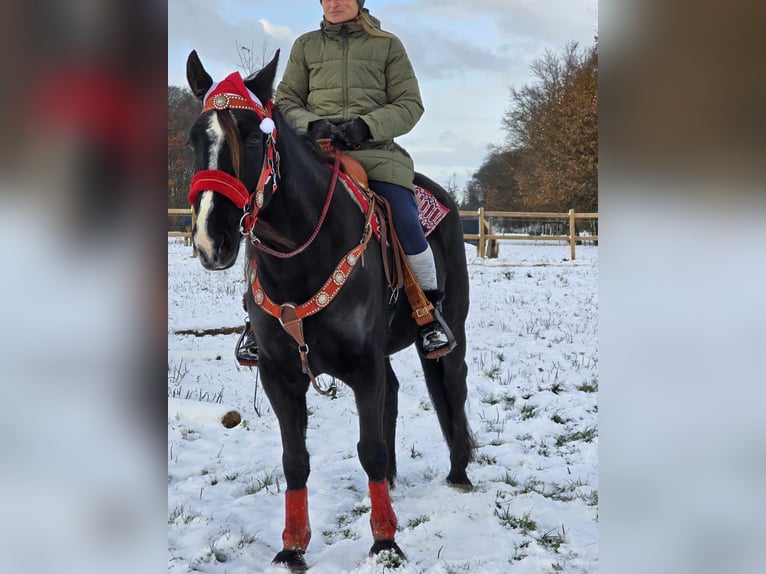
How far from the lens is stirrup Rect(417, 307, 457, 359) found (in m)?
3.72

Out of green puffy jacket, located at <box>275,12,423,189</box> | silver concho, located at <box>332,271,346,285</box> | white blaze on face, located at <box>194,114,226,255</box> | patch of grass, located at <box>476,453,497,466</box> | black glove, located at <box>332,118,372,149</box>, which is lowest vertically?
patch of grass, located at <box>476,453,497,466</box>

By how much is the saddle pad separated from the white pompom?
1.80 metres

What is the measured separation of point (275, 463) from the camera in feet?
15.2

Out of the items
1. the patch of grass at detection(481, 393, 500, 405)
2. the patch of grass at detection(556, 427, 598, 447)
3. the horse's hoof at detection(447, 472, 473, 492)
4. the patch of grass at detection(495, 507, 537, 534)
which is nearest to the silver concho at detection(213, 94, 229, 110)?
the patch of grass at detection(495, 507, 537, 534)

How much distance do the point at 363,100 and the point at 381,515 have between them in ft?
7.75

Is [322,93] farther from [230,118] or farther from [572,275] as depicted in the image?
[572,275]

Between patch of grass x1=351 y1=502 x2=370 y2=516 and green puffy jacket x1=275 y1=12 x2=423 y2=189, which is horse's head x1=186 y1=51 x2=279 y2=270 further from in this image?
patch of grass x1=351 y1=502 x2=370 y2=516

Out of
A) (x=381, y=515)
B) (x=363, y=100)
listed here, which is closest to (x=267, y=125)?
(x=363, y=100)

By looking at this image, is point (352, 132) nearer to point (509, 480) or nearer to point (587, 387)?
point (509, 480)

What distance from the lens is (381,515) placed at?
3238 mm

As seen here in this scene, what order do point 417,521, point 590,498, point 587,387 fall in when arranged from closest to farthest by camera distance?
point 417,521, point 590,498, point 587,387

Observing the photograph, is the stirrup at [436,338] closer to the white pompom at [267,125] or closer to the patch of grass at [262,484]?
the patch of grass at [262,484]

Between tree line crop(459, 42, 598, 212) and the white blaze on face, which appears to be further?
tree line crop(459, 42, 598, 212)

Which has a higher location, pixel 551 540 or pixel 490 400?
pixel 490 400
